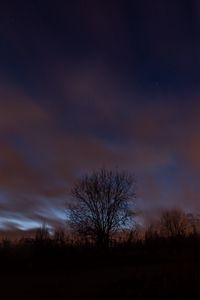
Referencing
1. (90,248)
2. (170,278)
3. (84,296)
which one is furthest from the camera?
(90,248)

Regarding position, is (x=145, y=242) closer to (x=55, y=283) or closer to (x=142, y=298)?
(x=55, y=283)

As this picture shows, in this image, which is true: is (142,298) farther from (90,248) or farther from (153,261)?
(90,248)

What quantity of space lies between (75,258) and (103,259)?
2.47 meters

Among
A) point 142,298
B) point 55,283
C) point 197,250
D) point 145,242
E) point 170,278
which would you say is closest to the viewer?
point 142,298

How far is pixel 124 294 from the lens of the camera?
1473cm

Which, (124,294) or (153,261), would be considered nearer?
(124,294)

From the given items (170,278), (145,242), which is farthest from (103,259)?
(170,278)

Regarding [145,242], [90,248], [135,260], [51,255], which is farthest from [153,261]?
[145,242]

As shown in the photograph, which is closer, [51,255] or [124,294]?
[124,294]

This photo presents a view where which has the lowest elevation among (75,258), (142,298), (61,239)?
(142,298)

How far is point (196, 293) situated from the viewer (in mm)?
14148

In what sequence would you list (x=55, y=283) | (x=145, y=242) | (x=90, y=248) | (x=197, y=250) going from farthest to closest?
(x=145, y=242) → (x=90, y=248) → (x=197, y=250) → (x=55, y=283)

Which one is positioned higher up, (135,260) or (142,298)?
(135,260)

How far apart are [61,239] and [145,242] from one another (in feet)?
38.1
